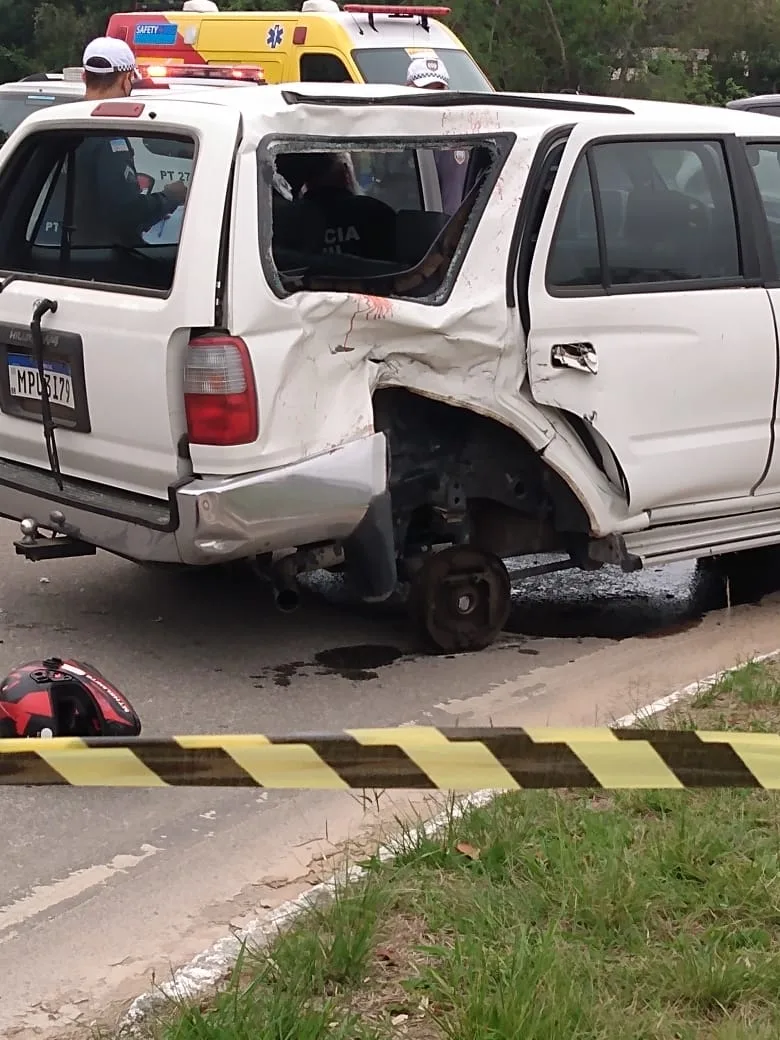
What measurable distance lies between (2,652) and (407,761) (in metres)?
3.25

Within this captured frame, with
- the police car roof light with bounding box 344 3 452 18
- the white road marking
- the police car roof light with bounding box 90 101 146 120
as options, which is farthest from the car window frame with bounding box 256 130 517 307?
the police car roof light with bounding box 344 3 452 18

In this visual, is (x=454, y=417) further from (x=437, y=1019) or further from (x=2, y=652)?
(x=437, y=1019)

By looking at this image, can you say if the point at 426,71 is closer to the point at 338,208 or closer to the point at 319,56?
the point at 319,56

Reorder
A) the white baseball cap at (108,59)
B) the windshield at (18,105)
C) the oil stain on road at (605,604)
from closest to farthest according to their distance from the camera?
the oil stain on road at (605,604) < the white baseball cap at (108,59) < the windshield at (18,105)

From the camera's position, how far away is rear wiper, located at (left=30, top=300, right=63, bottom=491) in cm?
530

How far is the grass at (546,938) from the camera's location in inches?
115

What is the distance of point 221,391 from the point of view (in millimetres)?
4793

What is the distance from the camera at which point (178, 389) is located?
488 centimetres

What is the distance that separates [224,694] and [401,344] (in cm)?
133

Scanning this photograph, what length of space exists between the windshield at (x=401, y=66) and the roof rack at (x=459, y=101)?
816 centimetres

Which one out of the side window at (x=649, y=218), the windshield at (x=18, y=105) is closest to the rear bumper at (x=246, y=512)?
the side window at (x=649, y=218)

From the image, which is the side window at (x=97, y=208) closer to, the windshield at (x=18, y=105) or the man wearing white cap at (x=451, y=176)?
the man wearing white cap at (x=451, y=176)

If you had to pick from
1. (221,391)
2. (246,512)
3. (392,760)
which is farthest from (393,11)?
(392,760)

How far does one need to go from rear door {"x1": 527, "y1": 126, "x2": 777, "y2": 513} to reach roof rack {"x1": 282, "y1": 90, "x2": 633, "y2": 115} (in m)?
0.24
